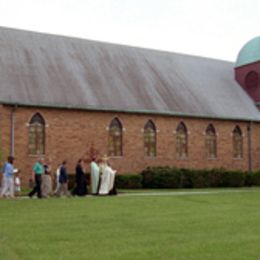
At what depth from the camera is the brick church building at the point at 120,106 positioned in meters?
28.6

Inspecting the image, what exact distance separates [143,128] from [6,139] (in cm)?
876

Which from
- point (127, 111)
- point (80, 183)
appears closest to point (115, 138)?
point (127, 111)

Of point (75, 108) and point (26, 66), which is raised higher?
point (26, 66)

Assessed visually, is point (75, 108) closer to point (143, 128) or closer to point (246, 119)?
point (143, 128)

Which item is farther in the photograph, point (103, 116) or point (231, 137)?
point (231, 137)

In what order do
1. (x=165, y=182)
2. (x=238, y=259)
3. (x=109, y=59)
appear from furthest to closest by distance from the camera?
(x=109, y=59) < (x=165, y=182) < (x=238, y=259)

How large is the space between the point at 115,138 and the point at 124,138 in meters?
0.56

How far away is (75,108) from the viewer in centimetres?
2923

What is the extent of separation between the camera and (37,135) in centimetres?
2855

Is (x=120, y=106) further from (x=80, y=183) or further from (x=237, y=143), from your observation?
(x=237, y=143)

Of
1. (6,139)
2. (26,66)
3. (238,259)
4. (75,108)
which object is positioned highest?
(26,66)

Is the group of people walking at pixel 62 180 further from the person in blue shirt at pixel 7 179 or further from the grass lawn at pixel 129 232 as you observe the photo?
the grass lawn at pixel 129 232

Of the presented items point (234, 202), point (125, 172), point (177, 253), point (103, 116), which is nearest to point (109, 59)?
point (103, 116)

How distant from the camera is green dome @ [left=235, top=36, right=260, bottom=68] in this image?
4039 cm
